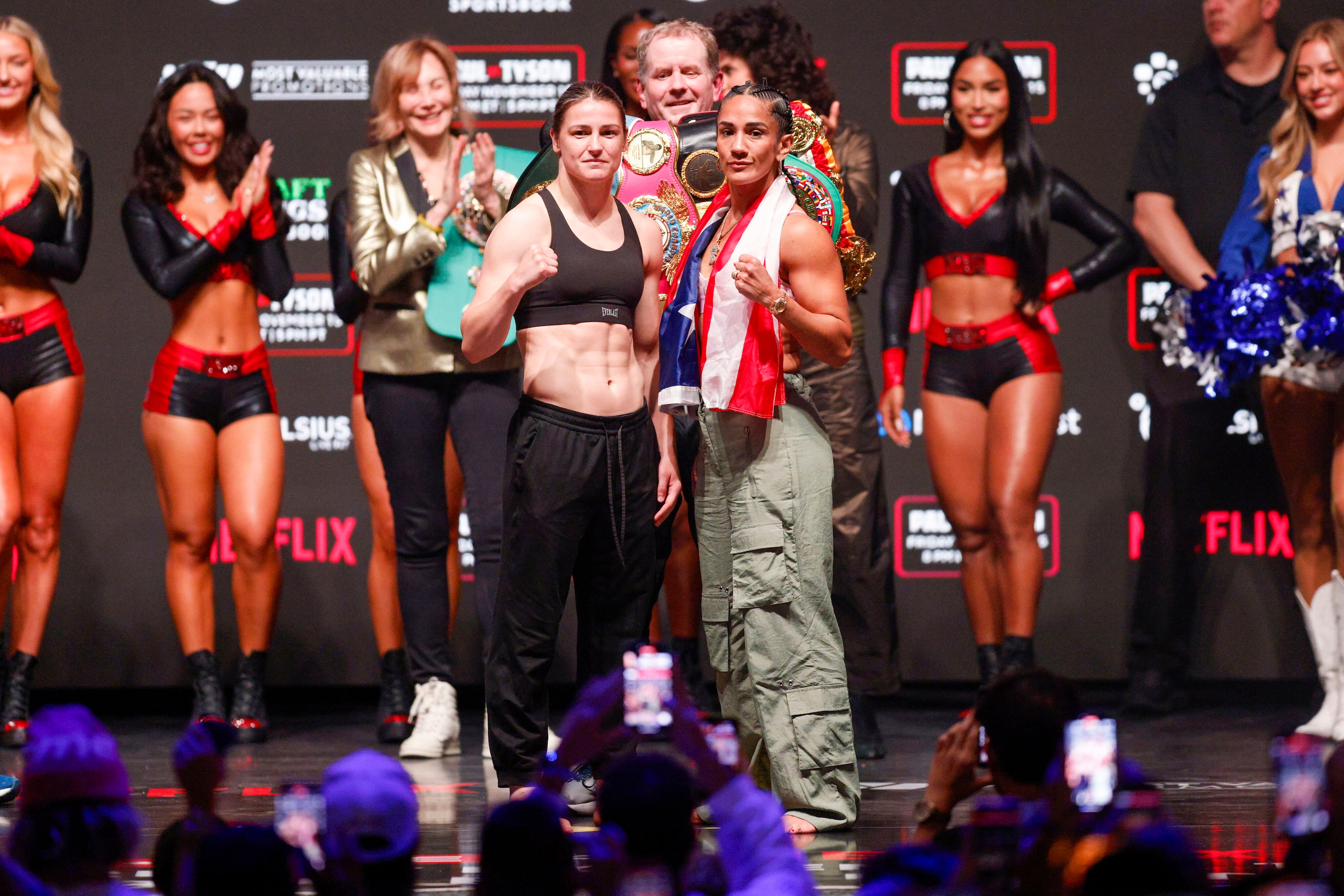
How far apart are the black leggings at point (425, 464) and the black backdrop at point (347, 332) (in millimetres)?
1103

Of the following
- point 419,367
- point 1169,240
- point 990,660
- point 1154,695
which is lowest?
point 1154,695

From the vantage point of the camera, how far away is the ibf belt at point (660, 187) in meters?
4.14

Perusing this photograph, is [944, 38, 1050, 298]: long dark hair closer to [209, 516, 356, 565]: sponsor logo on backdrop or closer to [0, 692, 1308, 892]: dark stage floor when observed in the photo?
[0, 692, 1308, 892]: dark stage floor

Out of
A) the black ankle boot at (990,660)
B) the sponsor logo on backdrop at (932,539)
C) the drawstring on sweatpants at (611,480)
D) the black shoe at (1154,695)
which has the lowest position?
the black shoe at (1154,695)

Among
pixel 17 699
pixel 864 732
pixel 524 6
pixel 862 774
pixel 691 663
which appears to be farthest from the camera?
pixel 524 6

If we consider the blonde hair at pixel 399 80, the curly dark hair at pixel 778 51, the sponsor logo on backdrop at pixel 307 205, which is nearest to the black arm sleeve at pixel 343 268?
the blonde hair at pixel 399 80

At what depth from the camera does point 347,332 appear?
242 inches

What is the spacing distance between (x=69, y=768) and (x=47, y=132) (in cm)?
416

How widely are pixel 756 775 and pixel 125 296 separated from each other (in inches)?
142

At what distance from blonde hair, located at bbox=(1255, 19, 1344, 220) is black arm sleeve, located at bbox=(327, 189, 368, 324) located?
3.07m

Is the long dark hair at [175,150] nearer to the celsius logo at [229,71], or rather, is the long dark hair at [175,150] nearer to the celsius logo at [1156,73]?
the celsius logo at [229,71]

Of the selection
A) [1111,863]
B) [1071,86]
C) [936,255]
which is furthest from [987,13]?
[1111,863]

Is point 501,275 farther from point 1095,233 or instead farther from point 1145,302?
point 1145,302

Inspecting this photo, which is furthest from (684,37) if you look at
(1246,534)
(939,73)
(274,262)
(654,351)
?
(1246,534)
